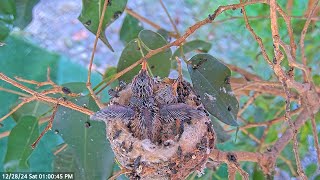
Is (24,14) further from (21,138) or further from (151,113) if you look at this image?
(151,113)

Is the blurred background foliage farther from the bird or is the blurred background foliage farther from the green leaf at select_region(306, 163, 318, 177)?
the bird

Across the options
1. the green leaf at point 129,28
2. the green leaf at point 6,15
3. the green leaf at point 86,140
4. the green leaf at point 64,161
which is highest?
the green leaf at point 129,28

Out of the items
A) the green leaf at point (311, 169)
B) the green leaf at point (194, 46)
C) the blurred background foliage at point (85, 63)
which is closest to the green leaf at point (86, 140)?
the blurred background foliage at point (85, 63)

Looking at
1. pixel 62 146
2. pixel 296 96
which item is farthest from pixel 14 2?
pixel 296 96

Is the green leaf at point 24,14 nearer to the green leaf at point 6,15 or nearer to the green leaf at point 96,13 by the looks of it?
the green leaf at point 6,15

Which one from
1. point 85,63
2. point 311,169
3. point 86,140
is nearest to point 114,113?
point 86,140

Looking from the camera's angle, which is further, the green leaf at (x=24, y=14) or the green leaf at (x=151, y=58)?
the green leaf at (x=24, y=14)
